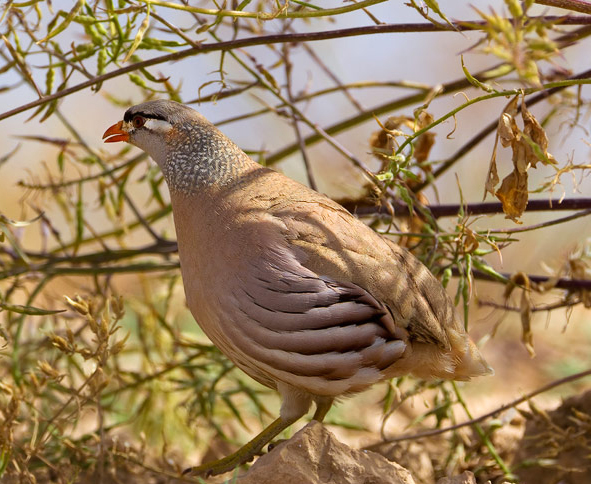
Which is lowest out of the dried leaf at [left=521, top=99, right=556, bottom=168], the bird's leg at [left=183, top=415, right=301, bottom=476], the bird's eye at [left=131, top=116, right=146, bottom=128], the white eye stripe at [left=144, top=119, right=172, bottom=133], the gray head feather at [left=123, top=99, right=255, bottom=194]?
the bird's leg at [left=183, top=415, right=301, bottom=476]

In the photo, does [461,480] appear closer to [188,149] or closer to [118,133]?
[188,149]

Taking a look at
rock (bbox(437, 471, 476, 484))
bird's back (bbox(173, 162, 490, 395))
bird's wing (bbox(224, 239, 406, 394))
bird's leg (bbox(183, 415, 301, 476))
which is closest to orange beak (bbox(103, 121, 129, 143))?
bird's back (bbox(173, 162, 490, 395))

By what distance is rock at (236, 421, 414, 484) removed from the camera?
238 centimetres

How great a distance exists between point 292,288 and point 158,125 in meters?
0.99

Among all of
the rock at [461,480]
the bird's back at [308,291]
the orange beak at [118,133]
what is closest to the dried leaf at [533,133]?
the bird's back at [308,291]

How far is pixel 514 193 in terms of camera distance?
2.65m

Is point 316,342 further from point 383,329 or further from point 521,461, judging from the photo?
point 521,461

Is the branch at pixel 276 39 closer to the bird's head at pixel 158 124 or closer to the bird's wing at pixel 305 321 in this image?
the bird's head at pixel 158 124

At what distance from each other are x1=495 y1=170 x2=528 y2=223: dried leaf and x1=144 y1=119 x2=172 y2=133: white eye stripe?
1.31 metres

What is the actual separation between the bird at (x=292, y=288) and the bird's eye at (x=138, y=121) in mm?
63

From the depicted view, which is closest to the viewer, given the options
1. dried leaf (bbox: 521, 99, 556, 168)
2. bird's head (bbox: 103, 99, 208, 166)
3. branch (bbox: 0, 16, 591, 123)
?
dried leaf (bbox: 521, 99, 556, 168)

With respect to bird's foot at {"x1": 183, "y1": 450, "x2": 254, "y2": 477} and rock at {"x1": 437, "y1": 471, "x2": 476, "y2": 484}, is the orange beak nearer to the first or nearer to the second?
bird's foot at {"x1": 183, "y1": 450, "x2": 254, "y2": 477}

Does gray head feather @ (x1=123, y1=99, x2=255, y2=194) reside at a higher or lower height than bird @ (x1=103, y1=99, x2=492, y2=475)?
higher

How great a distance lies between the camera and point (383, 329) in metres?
2.68
